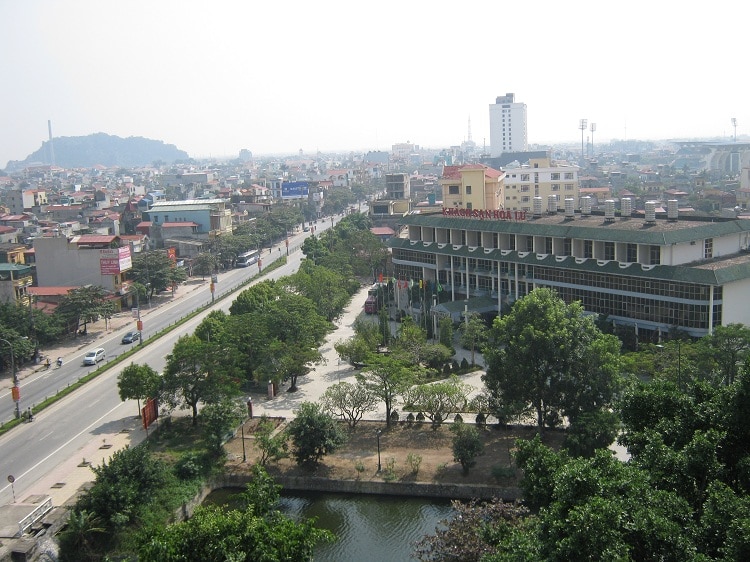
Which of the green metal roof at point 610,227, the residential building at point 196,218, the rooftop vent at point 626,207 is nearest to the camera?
the green metal roof at point 610,227

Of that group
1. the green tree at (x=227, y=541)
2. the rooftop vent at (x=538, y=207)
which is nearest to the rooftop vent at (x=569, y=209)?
the rooftop vent at (x=538, y=207)

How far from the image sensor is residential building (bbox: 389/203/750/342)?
22.9 m

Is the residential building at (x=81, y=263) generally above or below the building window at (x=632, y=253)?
below

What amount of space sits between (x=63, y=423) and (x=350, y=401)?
8064 millimetres

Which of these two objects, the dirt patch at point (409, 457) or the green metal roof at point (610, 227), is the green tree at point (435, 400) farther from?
the green metal roof at point (610, 227)

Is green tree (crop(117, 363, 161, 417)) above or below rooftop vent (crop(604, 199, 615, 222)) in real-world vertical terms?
below

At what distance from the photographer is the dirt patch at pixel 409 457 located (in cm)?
1714

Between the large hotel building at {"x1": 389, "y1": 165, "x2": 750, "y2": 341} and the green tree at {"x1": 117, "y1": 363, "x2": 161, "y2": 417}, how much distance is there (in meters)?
12.5

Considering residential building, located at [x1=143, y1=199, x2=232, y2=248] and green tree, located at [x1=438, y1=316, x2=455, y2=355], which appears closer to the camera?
green tree, located at [x1=438, y1=316, x2=455, y2=355]

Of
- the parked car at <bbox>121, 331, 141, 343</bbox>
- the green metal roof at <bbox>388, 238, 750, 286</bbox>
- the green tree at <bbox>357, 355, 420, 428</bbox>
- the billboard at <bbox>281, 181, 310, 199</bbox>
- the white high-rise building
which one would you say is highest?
the white high-rise building

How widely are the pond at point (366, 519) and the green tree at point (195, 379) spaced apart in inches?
121

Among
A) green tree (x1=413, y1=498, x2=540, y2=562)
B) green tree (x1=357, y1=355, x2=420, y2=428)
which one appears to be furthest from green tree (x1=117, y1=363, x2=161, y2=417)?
green tree (x1=413, y1=498, x2=540, y2=562)

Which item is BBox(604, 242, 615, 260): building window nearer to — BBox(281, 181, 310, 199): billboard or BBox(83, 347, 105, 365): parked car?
BBox(83, 347, 105, 365): parked car

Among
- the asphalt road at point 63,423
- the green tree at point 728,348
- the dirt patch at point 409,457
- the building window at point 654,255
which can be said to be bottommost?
the dirt patch at point 409,457
